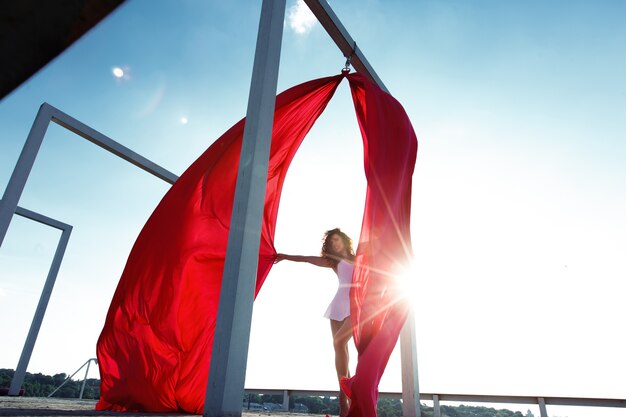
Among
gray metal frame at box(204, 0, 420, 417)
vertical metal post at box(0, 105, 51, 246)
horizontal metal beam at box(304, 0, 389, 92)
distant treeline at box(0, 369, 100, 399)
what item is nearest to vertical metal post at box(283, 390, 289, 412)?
distant treeline at box(0, 369, 100, 399)

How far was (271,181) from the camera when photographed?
3279 millimetres

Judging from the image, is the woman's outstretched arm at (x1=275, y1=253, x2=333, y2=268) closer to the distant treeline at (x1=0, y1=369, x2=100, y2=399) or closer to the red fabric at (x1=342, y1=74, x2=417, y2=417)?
the red fabric at (x1=342, y1=74, x2=417, y2=417)

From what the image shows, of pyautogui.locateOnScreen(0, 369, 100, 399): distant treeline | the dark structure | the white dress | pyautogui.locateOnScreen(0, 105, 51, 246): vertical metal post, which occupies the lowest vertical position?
pyautogui.locateOnScreen(0, 369, 100, 399): distant treeline

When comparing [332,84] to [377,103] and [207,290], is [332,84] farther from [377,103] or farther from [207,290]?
[207,290]

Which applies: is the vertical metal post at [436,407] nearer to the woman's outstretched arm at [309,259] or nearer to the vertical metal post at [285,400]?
the vertical metal post at [285,400]

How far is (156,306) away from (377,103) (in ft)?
7.12

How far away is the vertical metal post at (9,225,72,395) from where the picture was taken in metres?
5.50

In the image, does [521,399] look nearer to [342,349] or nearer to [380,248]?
[342,349]

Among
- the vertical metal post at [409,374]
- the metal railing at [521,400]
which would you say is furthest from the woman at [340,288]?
the metal railing at [521,400]

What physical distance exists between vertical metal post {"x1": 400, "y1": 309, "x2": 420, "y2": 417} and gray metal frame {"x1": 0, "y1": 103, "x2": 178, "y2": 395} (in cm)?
360

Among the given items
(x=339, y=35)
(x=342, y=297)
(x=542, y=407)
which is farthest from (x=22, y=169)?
(x=542, y=407)

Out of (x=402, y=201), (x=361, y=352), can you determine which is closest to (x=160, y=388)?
(x=361, y=352)

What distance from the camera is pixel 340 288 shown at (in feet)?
10.1

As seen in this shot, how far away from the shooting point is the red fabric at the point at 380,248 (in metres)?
1.99
